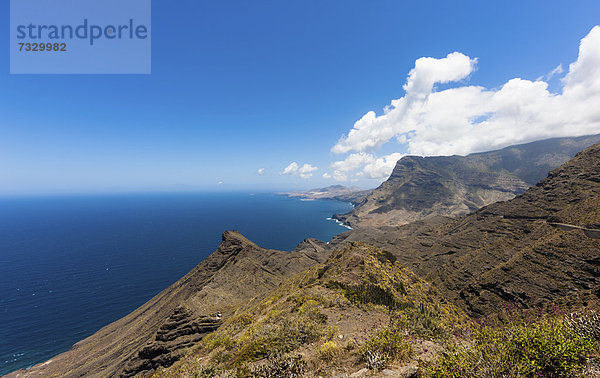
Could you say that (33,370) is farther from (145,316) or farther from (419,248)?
(419,248)

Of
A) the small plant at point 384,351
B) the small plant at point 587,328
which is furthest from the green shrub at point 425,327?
the small plant at point 587,328

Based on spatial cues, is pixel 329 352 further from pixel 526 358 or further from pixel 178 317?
pixel 178 317

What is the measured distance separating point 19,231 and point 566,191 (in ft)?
1134

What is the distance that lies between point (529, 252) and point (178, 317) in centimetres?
6861

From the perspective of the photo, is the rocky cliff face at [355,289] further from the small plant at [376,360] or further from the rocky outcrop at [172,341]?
the small plant at [376,360]

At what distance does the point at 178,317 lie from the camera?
36.5m

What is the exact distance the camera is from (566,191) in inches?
2621

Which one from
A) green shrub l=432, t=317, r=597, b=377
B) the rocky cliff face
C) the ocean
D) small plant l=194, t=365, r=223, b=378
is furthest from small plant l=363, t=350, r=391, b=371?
the ocean

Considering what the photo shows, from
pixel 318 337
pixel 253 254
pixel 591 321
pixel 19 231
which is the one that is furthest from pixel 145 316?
pixel 19 231

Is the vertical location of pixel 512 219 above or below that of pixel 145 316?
above

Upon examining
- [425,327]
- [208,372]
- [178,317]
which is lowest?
[178,317]

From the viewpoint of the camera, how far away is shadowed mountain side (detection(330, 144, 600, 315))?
121ft

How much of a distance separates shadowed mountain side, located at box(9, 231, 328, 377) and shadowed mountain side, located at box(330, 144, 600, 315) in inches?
1673

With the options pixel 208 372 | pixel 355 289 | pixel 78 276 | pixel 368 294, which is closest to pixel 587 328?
pixel 368 294
